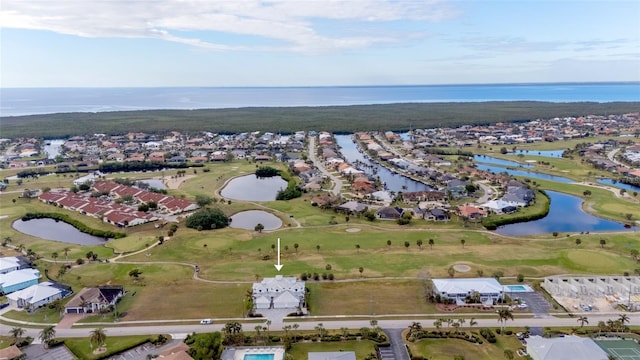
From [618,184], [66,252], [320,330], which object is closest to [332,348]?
[320,330]

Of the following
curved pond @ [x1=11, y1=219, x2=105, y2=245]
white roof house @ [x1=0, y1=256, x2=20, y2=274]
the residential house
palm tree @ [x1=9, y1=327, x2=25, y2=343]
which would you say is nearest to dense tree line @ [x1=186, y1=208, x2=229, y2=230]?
curved pond @ [x1=11, y1=219, x2=105, y2=245]

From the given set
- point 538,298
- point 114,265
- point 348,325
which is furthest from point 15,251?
point 538,298

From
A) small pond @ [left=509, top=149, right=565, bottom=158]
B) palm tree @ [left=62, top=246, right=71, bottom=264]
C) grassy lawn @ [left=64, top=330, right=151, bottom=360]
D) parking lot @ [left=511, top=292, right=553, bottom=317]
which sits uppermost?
small pond @ [left=509, top=149, right=565, bottom=158]

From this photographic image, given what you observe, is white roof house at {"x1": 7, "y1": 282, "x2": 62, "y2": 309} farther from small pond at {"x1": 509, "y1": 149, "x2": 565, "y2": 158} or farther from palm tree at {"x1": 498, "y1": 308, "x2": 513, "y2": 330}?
small pond at {"x1": 509, "y1": 149, "x2": 565, "y2": 158}

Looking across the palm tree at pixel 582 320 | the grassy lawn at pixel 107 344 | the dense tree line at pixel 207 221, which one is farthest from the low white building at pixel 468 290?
the dense tree line at pixel 207 221

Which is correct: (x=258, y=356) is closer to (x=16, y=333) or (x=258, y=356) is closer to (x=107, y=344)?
(x=107, y=344)
